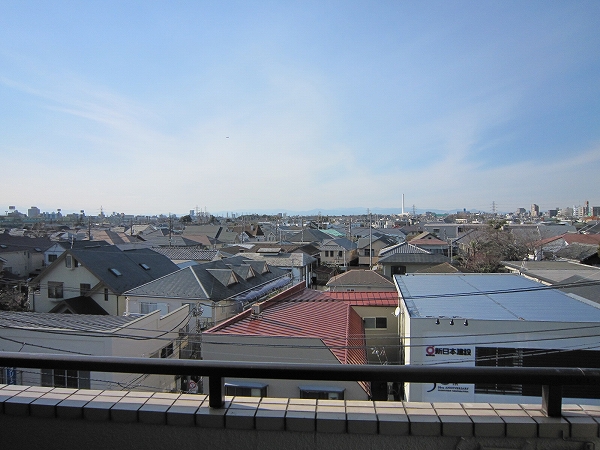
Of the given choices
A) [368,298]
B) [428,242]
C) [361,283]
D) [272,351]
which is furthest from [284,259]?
[272,351]

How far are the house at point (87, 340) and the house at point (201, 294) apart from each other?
250 cm

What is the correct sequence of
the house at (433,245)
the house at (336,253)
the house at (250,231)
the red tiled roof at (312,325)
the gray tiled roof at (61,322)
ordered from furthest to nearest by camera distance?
the house at (250,231)
the house at (336,253)
the house at (433,245)
the gray tiled roof at (61,322)
the red tiled roof at (312,325)

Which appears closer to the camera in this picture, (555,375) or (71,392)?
(555,375)

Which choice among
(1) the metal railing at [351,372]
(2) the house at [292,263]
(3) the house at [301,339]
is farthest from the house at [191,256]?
(1) the metal railing at [351,372]

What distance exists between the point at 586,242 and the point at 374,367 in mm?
29709

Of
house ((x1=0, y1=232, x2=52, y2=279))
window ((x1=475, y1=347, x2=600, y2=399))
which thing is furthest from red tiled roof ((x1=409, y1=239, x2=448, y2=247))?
house ((x1=0, y1=232, x2=52, y2=279))

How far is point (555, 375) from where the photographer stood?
1.39 metres

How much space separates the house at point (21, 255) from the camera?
2192cm

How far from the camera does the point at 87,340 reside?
793 cm

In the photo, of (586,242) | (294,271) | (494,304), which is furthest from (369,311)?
(586,242)

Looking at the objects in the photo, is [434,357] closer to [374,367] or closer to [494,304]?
[494,304]

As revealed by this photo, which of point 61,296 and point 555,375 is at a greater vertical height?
point 555,375

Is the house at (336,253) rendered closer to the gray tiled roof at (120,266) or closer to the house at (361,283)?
the house at (361,283)

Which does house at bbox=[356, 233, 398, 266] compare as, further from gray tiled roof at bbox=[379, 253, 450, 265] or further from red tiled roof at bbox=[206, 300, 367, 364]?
red tiled roof at bbox=[206, 300, 367, 364]
